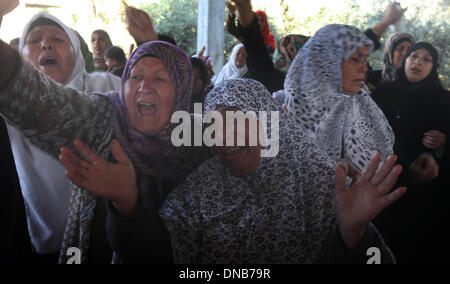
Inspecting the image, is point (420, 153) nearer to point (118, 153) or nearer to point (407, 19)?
point (407, 19)

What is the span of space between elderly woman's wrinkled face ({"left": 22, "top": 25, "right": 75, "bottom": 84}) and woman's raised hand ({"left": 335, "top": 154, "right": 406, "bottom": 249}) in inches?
41.2

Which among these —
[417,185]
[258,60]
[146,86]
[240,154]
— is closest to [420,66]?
[417,185]

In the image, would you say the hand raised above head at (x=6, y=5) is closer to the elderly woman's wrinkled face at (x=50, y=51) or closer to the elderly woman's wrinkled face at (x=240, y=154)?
the elderly woman's wrinkled face at (x=50, y=51)

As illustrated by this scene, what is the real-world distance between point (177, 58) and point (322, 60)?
2.42 feet

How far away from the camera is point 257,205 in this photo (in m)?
1.24

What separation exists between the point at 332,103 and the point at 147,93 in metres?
0.87

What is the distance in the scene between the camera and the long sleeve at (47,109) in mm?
933

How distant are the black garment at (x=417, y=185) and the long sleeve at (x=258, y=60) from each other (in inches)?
28.5

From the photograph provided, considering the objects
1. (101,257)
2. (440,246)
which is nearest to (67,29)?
(101,257)

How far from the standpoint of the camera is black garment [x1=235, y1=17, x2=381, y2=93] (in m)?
1.70

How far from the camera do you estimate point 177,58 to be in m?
1.24

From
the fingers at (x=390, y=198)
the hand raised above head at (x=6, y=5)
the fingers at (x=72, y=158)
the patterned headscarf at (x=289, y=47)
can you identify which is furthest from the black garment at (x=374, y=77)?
the hand raised above head at (x=6, y=5)

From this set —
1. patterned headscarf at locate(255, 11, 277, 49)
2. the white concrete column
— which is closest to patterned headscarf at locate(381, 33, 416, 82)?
patterned headscarf at locate(255, 11, 277, 49)
